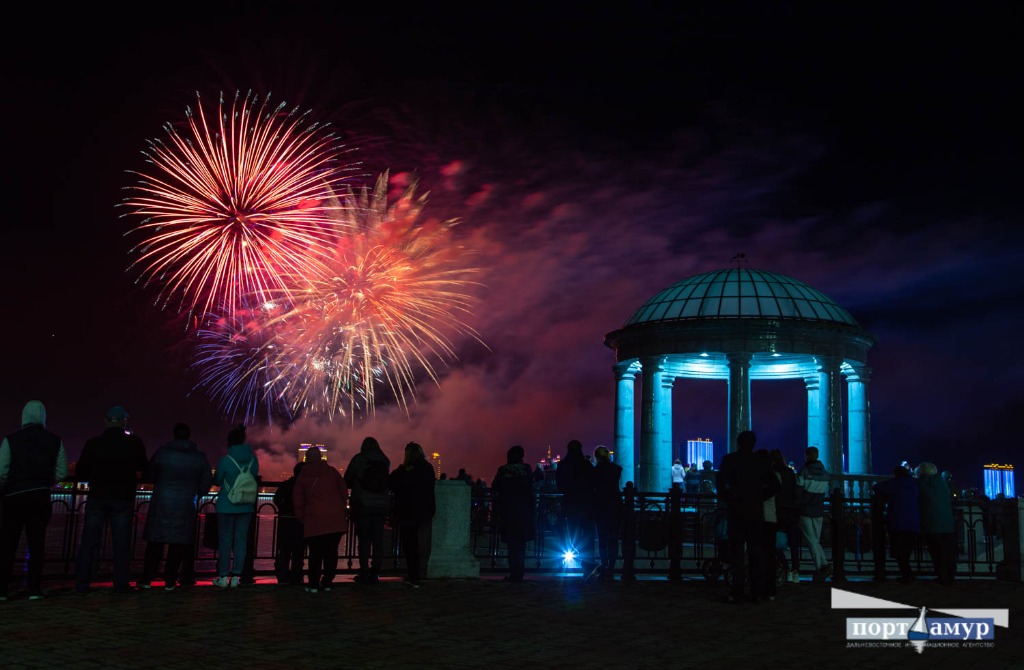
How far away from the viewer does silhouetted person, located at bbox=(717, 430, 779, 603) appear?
14203mm

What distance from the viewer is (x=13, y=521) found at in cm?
1245

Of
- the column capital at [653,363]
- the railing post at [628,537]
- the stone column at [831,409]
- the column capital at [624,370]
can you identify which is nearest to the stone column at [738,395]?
the column capital at [653,363]

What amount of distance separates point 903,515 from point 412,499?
9376mm

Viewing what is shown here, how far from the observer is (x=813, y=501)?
18.0 metres

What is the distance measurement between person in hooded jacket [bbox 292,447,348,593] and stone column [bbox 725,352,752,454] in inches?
923

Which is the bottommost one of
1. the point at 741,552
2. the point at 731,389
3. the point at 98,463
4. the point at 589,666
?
the point at 589,666

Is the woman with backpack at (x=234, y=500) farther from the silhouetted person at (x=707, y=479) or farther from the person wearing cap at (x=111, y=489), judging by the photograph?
the silhouetted person at (x=707, y=479)

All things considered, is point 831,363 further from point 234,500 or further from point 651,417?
point 234,500

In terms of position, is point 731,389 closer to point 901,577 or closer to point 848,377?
point 848,377

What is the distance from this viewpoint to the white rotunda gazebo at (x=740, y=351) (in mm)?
35938

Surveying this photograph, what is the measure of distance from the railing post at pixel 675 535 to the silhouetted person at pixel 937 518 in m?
4.57

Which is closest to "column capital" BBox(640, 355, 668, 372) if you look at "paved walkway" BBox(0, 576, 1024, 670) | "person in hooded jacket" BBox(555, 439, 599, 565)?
"person in hooded jacket" BBox(555, 439, 599, 565)

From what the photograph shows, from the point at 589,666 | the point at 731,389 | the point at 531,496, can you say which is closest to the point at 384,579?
the point at 531,496

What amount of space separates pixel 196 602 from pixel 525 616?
434 centimetres
